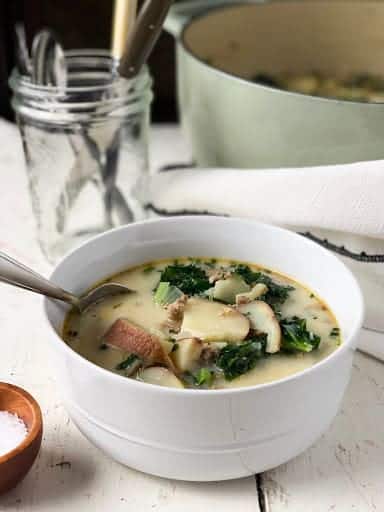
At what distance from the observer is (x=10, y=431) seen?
874 mm

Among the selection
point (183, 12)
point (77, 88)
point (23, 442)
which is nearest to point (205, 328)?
point (23, 442)

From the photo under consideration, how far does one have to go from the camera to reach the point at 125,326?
3.12 ft

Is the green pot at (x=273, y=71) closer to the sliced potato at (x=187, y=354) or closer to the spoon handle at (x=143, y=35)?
the spoon handle at (x=143, y=35)

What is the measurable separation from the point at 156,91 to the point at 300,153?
21.9 inches

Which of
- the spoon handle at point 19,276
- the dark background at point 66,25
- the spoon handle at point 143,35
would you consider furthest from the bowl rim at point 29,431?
the dark background at point 66,25

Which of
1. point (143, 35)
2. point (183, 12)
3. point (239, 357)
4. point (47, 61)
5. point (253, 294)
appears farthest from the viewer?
point (183, 12)

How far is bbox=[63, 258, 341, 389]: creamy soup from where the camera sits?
2.95 ft

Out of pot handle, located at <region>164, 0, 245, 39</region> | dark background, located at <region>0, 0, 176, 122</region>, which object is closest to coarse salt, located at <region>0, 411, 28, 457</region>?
pot handle, located at <region>164, 0, 245, 39</region>

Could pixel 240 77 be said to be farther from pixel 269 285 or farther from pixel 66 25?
pixel 66 25

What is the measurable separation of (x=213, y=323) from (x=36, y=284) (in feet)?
0.63

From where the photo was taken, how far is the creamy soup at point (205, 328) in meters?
0.90

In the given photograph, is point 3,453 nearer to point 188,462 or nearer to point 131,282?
point 188,462

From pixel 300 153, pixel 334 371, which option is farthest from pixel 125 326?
pixel 300 153

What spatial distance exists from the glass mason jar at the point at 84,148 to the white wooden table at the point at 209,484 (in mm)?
352
